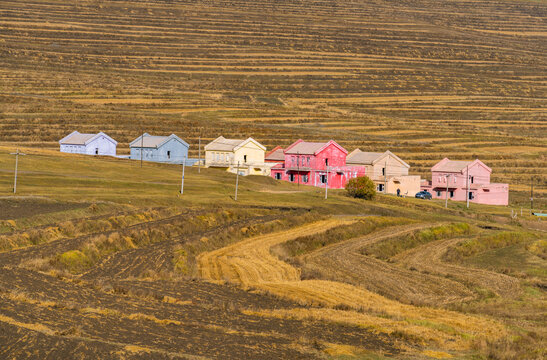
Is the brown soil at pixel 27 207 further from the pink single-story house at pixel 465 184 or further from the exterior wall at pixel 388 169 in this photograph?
the pink single-story house at pixel 465 184

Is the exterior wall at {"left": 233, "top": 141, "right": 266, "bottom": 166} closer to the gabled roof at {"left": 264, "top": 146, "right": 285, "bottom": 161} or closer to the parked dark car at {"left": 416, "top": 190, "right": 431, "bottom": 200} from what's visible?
the gabled roof at {"left": 264, "top": 146, "right": 285, "bottom": 161}

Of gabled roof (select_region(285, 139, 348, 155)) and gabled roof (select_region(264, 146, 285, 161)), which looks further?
gabled roof (select_region(264, 146, 285, 161))

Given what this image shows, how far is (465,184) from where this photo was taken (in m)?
100

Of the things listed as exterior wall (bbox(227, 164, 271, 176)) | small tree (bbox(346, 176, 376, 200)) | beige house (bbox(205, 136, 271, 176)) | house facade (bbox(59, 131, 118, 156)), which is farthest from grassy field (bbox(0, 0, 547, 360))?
beige house (bbox(205, 136, 271, 176))

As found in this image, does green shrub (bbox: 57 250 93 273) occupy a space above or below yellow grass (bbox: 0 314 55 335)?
above

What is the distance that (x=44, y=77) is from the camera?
155 metres

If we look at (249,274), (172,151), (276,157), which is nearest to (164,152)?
(172,151)

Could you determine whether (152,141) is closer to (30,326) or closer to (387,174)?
(387,174)

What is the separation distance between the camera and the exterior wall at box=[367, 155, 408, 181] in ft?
327

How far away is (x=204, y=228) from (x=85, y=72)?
114617mm

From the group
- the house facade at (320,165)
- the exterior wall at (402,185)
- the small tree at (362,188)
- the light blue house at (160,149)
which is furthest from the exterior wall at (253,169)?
the small tree at (362,188)

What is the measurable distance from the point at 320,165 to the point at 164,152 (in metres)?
22.3

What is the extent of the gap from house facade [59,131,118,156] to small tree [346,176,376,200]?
3965 centimetres

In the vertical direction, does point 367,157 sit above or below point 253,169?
above
